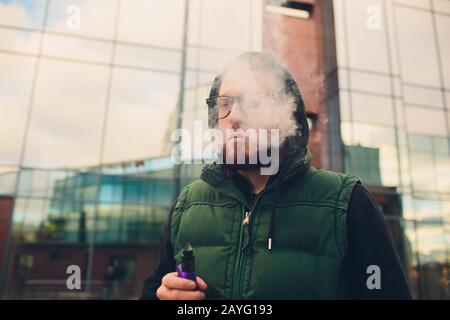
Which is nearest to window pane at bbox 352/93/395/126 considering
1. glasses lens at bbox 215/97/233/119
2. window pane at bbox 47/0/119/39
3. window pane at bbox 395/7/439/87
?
window pane at bbox 395/7/439/87

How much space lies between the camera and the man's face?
1327mm

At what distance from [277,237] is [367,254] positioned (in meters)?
0.30

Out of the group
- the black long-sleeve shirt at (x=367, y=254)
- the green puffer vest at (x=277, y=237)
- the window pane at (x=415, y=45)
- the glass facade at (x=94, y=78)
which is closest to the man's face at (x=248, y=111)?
the green puffer vest at (x=277, y=237)

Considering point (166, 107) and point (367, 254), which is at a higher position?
point (166, 107)

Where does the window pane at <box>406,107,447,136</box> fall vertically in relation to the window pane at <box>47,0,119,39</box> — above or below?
below

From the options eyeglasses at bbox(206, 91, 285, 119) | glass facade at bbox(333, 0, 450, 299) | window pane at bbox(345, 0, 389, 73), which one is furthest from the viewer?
window pane at bbox(345, 0, 389, 73)

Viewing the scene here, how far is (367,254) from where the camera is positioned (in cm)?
112

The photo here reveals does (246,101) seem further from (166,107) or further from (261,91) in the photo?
(166,107)

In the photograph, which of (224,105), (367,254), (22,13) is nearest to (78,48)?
(22,13)

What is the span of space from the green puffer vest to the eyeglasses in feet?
0.90

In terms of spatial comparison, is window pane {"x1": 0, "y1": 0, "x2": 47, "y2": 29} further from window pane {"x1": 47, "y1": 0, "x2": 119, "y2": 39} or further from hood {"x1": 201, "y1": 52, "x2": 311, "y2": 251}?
hood {"x1": 201, "y1": 52, "x2": 311, "y2": 251}

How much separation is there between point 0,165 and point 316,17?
10.0 metres

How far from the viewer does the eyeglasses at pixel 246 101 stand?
4.54 feet
